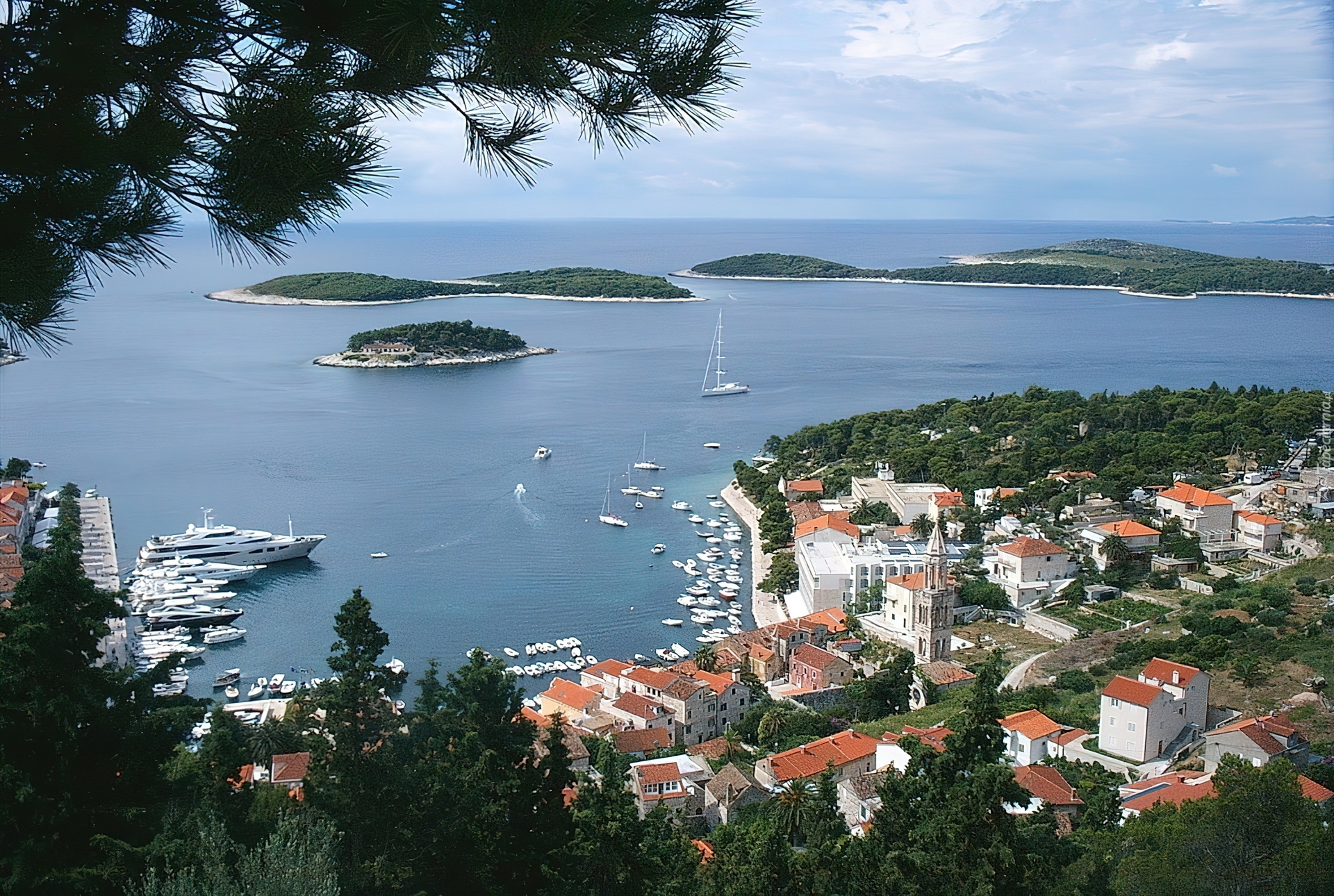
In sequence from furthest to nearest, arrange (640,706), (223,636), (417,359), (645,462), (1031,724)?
(417,359) → (645,462) → (223,636) → (640,706) → (1031,724)

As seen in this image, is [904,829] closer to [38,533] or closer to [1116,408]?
[38,533]

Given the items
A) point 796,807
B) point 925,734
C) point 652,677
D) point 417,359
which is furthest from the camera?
point 417,359

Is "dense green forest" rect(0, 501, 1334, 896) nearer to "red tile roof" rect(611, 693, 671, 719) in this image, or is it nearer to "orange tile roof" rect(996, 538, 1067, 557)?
"red tile roof" rect(611, 693, 671, 719)

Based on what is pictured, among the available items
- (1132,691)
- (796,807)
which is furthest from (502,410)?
(796,807)

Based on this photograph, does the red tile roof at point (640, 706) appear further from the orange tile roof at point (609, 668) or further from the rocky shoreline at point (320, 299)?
the rocky shoreline at point (320, 299)

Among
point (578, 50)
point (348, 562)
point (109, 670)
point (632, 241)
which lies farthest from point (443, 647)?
point (632, 241)

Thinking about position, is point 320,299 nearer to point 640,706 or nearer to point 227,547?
point 227,547
